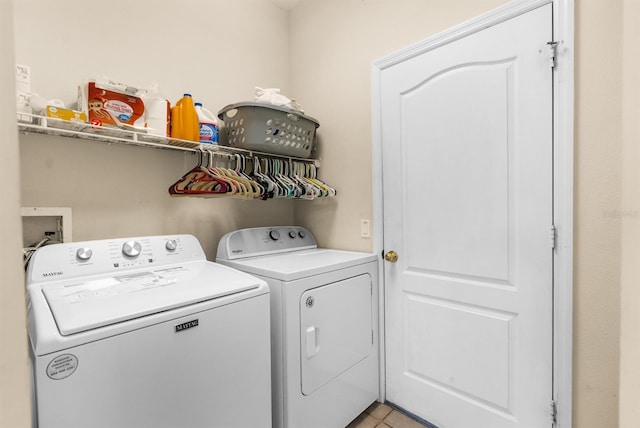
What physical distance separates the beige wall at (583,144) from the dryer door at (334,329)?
1.35 ft

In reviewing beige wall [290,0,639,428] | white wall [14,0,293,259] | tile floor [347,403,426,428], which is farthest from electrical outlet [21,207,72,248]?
tile floor [347,403,426,428]

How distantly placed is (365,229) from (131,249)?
1353mm

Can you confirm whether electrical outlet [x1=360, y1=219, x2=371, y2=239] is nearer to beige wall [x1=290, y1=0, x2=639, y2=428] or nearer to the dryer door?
beige wall [x1=290, y1=0, x2=639, y2=428]

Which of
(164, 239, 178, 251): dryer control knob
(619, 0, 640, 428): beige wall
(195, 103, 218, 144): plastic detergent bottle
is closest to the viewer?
(619, 0, 640, 428): beige wall

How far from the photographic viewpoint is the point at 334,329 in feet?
5.38

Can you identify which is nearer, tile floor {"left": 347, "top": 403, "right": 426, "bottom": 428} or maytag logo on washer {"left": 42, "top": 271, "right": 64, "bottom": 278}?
maytag logo on washer {"left": 42, "top": 271, "right": 64, "bottom": 278}

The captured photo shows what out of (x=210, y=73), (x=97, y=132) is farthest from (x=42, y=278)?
(x=210, y=73)

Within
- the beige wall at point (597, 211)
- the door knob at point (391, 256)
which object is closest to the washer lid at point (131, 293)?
the door knob at point (391, 256)

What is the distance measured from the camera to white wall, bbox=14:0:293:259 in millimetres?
1407

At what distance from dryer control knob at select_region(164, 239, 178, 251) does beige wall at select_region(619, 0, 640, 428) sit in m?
1.68

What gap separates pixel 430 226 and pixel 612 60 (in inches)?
40.0

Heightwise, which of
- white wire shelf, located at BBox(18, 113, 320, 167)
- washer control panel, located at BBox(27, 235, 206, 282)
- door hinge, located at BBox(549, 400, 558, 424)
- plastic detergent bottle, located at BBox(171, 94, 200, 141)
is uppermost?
plastic detergent bottle, located at BBox(171, 94, 200, 141)

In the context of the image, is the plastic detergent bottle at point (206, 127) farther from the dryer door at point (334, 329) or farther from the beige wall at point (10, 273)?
the beige wall at point (10, 273)

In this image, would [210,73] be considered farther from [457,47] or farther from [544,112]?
[544,112]
